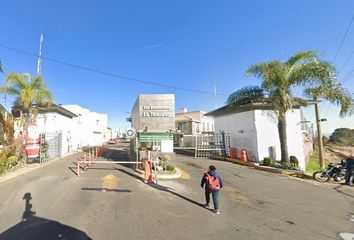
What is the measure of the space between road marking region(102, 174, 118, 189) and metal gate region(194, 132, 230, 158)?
1214cm

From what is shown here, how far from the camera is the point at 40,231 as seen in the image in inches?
234

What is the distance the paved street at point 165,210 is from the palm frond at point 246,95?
9.38 meters

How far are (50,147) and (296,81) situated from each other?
20.2 m

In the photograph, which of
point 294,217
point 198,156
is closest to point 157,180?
point 294,217

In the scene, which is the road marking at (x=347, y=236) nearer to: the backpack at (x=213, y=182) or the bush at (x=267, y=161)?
the backpack at (x=213, y=182)

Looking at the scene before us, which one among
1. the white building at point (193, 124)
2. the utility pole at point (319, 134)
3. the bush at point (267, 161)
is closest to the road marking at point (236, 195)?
the bush at point (267, 161)

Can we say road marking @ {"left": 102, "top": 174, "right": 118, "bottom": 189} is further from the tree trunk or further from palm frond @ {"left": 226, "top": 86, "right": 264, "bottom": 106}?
palm frond @ {"left": 226, "top": 86, "right": 264, "bottom": 106}

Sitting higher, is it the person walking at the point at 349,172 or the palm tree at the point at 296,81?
the palm tree at the point at 296,81

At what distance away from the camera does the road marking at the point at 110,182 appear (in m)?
10.9

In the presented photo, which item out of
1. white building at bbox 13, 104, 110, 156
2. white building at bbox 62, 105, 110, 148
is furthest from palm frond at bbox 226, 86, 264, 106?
white building at bbox 62, 105, 110, 148

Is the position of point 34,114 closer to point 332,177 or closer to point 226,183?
point 226,183

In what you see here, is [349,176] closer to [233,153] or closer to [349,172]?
[349,172]

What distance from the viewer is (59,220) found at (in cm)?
668

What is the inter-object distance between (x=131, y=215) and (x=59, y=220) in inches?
75.9
